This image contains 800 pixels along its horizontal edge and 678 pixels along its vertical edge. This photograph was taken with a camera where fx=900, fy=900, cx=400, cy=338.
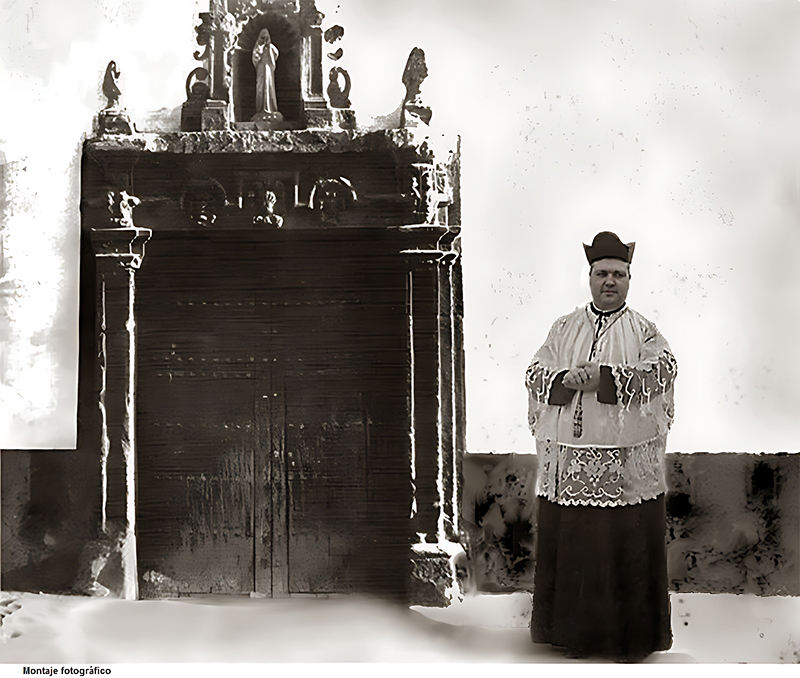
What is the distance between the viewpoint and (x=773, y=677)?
393 centimetres

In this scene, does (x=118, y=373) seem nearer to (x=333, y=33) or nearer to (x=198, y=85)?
(x=198, y=85)

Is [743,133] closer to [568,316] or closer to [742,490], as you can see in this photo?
[568,316]

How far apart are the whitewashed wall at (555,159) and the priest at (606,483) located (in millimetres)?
543

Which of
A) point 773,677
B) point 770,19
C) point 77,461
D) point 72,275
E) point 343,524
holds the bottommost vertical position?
point 773,677

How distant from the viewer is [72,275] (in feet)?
14.0

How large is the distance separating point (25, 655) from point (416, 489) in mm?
1903

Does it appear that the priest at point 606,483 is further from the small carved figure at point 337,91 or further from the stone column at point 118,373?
the stone column at point 118,373

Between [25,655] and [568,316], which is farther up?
[568,316]

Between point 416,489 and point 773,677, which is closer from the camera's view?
point 773,677

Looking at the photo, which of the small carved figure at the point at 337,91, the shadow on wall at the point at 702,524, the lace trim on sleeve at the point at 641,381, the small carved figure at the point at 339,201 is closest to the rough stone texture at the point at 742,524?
the shadow on wall at the point at 702,524

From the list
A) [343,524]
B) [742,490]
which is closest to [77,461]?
[343,524]

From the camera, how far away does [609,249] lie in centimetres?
367

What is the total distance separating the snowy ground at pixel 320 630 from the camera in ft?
13.0

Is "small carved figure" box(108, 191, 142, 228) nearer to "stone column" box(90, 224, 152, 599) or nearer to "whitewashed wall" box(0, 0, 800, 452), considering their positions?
"stone column" box(90, 224, 152, 599)
